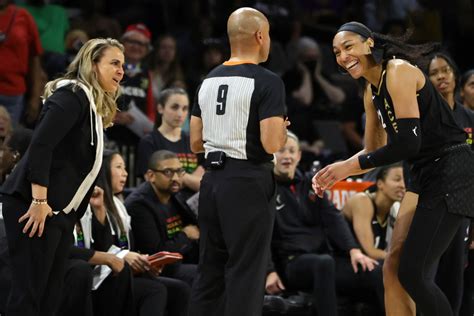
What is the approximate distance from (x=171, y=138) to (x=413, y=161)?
2.80m

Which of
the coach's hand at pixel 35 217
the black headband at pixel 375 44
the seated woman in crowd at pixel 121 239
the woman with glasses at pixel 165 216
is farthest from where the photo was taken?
the woman with glasses at pixel 165 216

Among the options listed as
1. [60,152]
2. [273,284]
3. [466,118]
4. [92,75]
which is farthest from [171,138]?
[60,152]

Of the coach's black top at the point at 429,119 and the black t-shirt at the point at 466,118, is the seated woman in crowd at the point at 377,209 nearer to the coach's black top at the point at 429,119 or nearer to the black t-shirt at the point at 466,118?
the black t-shirt at the point at 466,118

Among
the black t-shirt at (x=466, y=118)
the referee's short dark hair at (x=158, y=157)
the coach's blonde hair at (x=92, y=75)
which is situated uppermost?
the coach's blonde hair at (x=92, y=75)

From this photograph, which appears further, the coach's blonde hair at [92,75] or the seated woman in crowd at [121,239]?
the seated woman in crowd at [121,239]

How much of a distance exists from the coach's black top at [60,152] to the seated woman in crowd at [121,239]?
1.17 metres

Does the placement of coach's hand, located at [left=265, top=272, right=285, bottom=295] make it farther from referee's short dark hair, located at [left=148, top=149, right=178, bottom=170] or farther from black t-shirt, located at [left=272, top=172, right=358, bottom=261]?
referee's short dark hair, located at [left=148, top=149, right=178, bottom=170]

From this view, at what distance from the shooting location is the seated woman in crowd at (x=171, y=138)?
731 cm

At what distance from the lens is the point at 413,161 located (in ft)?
16.5

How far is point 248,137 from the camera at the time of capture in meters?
4.76

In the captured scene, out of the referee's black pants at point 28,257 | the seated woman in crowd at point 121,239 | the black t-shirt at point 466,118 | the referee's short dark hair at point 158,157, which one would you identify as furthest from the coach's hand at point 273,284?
the referee's black pants at point 28,257

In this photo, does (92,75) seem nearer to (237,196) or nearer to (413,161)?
(237,196)

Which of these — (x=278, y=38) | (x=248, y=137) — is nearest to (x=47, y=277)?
(x=248, y=137)

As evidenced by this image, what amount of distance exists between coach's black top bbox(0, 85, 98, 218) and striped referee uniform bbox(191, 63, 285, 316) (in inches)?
24.4
